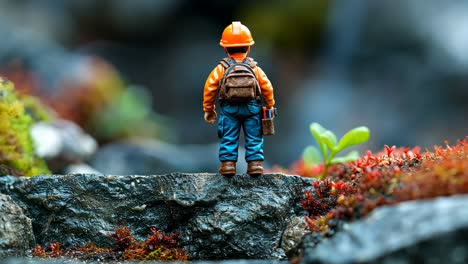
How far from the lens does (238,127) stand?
5891 mm

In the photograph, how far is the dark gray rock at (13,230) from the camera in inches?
201

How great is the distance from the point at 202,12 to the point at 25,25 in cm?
781

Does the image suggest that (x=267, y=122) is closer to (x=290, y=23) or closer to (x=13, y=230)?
(x=13, y=230)

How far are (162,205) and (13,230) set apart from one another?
154 cm

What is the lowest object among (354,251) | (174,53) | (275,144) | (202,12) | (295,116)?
(354,251)

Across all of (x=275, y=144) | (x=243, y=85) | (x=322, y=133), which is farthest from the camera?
(x=275, y=144)

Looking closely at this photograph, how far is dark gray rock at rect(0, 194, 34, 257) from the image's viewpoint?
511 cm

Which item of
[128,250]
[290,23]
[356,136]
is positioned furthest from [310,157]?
[290,23]

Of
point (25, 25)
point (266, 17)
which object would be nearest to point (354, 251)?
point (266, 17)

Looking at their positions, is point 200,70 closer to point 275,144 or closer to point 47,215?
point 275,144

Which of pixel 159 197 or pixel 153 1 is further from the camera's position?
pixel 153 1

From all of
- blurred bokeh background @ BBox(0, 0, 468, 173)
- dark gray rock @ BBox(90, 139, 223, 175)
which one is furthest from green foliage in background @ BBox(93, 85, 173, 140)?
dark gray rock @ BBox(90, 139, 223, 175)

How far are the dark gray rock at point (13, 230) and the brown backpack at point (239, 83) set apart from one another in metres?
2.48

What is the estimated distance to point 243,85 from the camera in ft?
18.3
